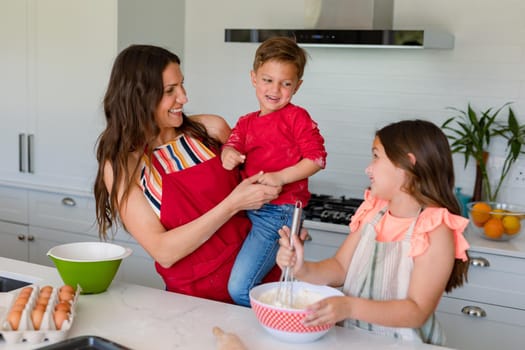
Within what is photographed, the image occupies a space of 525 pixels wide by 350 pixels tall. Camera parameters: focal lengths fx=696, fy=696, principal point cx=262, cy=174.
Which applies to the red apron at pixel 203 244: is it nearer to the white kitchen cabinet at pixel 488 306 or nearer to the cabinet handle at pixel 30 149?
the white kitchen cabinet at pixel 488 306

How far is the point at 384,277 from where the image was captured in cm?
186

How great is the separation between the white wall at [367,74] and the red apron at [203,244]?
63.5 inches

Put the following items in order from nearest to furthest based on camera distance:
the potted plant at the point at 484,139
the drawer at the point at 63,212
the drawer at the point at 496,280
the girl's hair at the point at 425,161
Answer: the girl's hair at the point at 425,161
the drawer at the point at 496,280
the potted plant at the point at 484,139
the drawer at the point at 63,212

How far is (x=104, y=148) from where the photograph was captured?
2150 millimetres

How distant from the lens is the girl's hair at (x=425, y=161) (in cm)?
181

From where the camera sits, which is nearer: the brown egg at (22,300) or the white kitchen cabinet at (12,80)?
the brown egg at (22,300)

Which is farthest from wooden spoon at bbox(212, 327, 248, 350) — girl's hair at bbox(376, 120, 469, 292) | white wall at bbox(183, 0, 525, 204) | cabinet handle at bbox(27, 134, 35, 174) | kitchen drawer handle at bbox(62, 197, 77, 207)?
cabinet handle at bbox(27, 134, 35, 174)

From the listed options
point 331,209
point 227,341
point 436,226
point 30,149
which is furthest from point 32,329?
point 30,149

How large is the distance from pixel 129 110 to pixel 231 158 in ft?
1.14

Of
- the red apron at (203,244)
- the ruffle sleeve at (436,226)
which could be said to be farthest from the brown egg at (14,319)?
the ruffle sleeve at (436,226)

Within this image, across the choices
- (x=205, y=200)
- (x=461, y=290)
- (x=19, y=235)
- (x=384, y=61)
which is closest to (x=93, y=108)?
(x=19, y=235)

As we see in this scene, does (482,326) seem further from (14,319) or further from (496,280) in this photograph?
(14,319)

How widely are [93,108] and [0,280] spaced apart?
1.76m

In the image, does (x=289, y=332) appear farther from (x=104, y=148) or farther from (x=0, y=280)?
(x=0, y=280)
